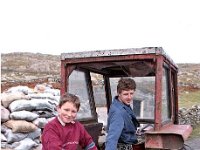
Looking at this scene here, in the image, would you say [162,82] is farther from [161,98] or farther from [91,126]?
[91,126]

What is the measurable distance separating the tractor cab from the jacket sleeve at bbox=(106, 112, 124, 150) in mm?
397

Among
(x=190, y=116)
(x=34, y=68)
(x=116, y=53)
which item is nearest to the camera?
(x=116, y=53)

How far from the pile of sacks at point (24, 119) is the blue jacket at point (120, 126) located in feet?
22.7

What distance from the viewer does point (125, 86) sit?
4.41 metres

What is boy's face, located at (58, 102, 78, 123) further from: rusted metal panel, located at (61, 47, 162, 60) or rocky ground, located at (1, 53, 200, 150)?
rocky ground, located at (1, 53, 200, 150)

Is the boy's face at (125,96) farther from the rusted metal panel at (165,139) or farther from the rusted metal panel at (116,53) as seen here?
the rusted metal panel at (116,53)

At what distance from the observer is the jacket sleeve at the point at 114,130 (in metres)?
4.11

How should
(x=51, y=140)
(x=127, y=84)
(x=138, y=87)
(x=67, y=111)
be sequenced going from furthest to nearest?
1. (x=138, y=87)
2. (x=127, y=84)
3. (x=67, y=111)
4. (x=51, y=140)

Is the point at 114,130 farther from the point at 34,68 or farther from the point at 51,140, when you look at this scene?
the point at 34,68

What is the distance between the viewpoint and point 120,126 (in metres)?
4.27

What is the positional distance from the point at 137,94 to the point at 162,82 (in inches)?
72.7

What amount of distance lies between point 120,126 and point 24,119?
7914mm

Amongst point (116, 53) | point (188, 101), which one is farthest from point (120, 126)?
point (188, 101)

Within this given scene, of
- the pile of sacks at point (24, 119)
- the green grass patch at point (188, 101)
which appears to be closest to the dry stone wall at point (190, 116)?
the green grass patch at point (188, 101)
